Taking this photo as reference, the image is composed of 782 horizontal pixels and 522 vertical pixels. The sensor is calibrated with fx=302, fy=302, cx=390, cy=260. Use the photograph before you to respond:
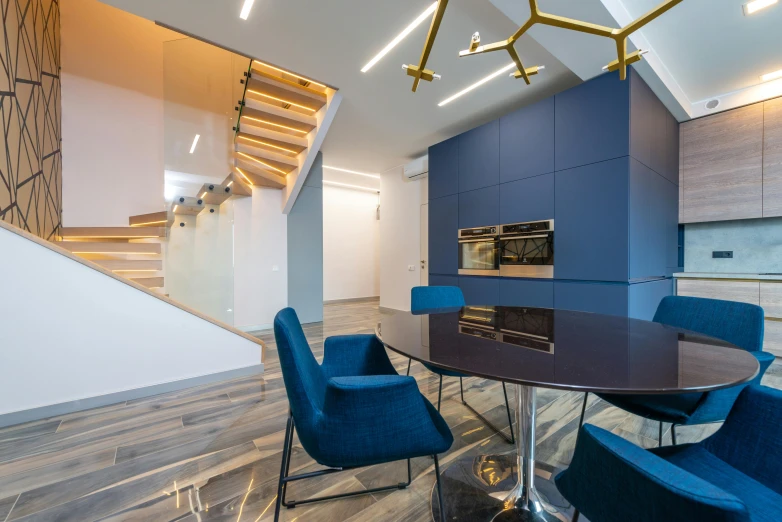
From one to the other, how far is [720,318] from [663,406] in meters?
0.70

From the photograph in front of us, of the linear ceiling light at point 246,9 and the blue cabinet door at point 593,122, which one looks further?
the blue cabinet door at point 593,122

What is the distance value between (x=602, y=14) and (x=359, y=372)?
2957 millimetres

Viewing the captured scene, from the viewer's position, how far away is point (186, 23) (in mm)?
2580

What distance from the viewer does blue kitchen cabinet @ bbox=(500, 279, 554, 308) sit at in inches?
134

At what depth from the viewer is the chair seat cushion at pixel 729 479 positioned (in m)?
0.76

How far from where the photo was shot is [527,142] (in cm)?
361

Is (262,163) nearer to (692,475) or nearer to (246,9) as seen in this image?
(246,9)

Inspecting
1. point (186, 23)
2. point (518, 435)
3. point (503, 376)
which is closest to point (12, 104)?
→ point (186, 23)

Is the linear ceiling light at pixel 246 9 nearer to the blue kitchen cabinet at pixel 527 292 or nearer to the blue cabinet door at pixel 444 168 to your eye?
the blue cabinet door at pixel 444 168

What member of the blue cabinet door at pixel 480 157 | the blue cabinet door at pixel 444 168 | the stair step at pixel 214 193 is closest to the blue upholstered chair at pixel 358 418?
the blue cabinet door at pixel 480 157

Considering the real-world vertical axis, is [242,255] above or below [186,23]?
below

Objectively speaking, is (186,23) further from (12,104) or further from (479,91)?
(479,91)

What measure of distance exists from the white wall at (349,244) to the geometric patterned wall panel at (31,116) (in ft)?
15.5

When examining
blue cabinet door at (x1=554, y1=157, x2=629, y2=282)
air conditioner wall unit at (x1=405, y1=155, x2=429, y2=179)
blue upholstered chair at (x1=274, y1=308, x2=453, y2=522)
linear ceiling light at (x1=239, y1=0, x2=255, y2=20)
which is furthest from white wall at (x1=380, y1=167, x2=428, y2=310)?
blue upholstered chair at (x1=274, y1=308, x2=453, y2=522)
